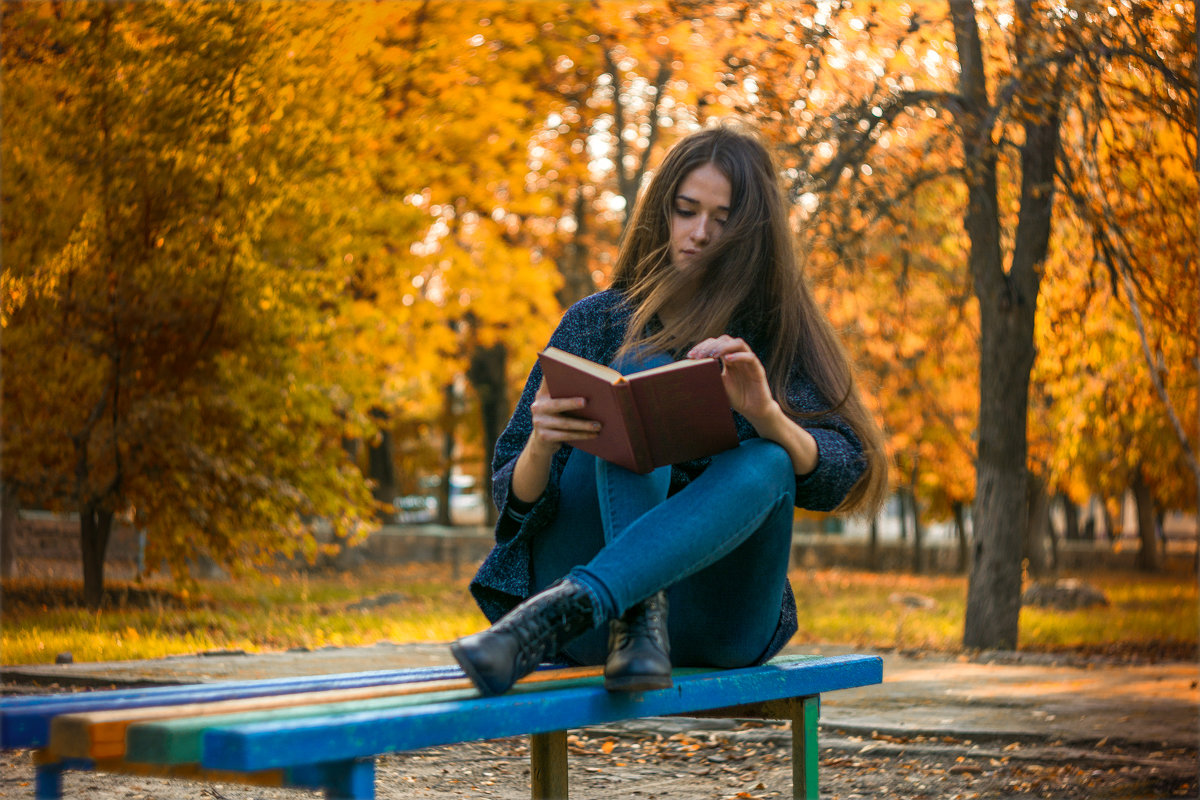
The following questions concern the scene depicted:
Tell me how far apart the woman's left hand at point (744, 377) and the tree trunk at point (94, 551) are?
740 centimetres

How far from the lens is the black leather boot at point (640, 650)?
2107 millimetres

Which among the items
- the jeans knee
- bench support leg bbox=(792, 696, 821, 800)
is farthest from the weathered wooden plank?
bench support leg bbox=(792, 696, 821, 800)

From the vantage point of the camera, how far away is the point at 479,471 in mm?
29109

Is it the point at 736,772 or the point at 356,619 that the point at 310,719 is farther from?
the point at 356,619

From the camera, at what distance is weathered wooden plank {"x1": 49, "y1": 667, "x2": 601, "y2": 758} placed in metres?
1.66

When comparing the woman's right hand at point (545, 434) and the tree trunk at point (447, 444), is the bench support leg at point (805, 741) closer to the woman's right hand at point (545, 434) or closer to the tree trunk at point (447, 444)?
the woman's right hand at point (545, 434)

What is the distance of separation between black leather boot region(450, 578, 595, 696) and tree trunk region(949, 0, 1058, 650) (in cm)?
647

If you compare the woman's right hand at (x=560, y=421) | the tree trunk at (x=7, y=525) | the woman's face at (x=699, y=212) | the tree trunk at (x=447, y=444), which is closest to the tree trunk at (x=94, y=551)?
the tree trunk at (x=7, y=525)

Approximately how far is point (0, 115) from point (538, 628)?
266 inches

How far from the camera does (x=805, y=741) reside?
2711mm

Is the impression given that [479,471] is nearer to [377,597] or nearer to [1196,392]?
[377,597]

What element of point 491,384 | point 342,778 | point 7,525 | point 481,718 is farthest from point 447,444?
point 342,778

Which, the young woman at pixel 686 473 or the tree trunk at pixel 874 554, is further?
the tree trunk at pixel 874 554

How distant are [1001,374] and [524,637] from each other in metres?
6.88
